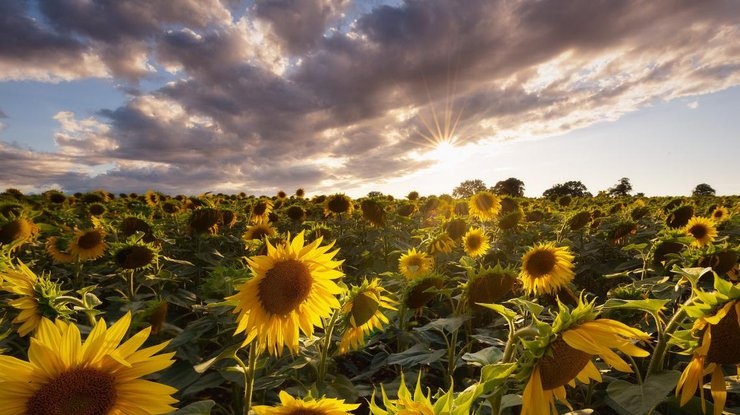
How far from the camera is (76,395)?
4.10 feet

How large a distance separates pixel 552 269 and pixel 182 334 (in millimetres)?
3537

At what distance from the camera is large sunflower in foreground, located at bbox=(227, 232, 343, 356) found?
2.17 metres

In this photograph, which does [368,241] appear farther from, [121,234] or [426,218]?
[121,234]

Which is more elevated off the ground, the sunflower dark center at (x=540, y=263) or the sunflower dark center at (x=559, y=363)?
the sunflower dark center at (x=559, y=363)

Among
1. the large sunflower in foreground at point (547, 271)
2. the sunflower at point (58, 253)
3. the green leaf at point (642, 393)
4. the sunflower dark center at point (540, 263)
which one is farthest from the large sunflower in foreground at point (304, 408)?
the sunflower at point (58, 253)

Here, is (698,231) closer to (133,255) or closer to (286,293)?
(286,293)

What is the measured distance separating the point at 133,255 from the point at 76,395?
2.83 m

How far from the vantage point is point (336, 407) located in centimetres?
138

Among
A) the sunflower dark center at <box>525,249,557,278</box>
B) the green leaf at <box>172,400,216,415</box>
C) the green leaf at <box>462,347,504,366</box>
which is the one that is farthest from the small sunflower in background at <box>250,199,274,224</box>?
the green leaf at <box>462,347,504,366</box>

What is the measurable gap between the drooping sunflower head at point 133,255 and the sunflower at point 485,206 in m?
7.49

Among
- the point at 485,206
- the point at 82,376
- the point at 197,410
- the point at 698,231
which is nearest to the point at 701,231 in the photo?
the point at 698,231

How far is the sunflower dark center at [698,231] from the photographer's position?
5.71 metres

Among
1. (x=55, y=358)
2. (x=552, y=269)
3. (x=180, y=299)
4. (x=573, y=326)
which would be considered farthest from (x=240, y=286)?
(x=552, y=269)

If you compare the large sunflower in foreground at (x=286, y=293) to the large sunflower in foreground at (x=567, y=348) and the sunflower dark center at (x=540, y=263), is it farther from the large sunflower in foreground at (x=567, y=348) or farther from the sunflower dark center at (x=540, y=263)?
the sunflower dark center at (x=540, y=263)
